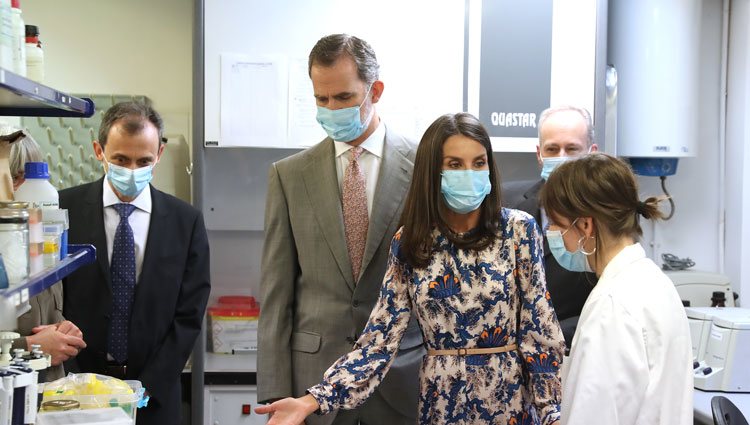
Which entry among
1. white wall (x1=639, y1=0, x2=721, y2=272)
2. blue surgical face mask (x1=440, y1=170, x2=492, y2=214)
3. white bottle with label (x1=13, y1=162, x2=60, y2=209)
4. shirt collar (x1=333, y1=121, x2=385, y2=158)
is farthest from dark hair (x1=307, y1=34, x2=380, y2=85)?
white wall (x1=639, y1=0, x2=721, y2=272)

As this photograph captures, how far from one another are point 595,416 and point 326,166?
1037 mm

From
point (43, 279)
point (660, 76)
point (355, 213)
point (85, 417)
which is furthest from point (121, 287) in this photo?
point (660, 76)

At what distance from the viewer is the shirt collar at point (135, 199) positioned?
2.54 m

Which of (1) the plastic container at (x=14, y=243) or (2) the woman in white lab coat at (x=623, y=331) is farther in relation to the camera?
(2) the woman in white lab coat at (x=623, y=331)

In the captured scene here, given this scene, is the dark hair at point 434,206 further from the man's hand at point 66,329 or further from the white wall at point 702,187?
the white wall at point 702,187

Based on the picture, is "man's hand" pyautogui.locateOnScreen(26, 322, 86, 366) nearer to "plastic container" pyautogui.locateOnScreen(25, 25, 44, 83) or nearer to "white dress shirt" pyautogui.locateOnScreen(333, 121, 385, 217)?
"plastic container" pyautogui.locateOnScreen(25, 25, 44, 83)

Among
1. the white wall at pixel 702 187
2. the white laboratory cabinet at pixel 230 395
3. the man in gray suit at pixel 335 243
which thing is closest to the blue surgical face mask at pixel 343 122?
the man in gray suit at pixel 335 243

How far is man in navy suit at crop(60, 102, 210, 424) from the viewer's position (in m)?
2.42

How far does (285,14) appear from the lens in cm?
350

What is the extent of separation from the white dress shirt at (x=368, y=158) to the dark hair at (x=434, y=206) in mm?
289

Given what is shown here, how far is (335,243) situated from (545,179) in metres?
0.80

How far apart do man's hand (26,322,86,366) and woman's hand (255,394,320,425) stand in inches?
21.1

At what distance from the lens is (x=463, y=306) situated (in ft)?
6.11

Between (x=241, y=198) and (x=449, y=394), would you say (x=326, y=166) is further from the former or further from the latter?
(x=241, y=198)
